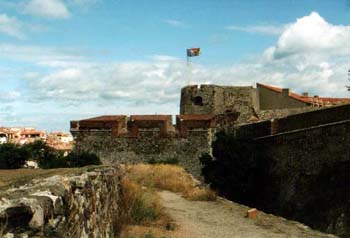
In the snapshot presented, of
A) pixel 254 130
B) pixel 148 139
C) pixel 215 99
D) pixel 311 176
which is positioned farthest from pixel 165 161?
pixel 311 176

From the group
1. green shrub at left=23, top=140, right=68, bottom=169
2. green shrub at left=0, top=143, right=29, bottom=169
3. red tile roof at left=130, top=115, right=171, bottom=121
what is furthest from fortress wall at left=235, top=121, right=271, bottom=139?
green shrub at left=0, top=143, right=29, bottom=169

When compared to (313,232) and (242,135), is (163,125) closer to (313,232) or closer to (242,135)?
(242,135)

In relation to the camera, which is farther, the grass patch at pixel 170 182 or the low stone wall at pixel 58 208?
the grass patch at pixel 170 182

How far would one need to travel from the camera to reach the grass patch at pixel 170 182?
15461mm

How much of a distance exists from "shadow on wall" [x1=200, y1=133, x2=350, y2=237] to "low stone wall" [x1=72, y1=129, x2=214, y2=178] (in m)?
4.75

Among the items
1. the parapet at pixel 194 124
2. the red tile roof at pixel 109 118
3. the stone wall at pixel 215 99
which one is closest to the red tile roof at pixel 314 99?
the stone wall at pixel 215 99

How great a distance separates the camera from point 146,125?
28.4 m

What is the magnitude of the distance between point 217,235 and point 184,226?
40.6 inches

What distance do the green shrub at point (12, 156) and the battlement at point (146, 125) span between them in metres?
6.47

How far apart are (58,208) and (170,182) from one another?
14485 mm

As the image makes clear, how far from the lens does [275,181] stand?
20.7 m

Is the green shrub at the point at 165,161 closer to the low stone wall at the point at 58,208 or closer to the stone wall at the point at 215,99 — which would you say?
the stone wall at the point at 215,99

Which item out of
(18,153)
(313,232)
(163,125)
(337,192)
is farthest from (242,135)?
(313,232)

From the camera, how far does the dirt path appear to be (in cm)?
1021
